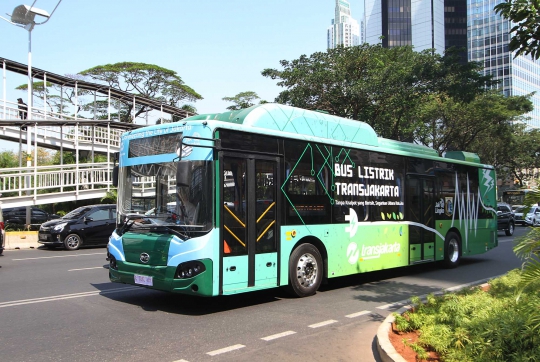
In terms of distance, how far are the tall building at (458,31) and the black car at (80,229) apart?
3694 inches

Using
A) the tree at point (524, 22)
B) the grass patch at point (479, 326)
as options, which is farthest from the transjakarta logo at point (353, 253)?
the tree at point (524, 22)

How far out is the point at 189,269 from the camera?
735cm

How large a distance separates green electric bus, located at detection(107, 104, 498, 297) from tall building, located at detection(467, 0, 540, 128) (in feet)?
→ 319

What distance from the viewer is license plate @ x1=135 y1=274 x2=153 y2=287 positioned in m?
7.69

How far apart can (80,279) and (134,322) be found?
4.64 metres

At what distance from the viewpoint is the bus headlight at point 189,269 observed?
24.0 feet

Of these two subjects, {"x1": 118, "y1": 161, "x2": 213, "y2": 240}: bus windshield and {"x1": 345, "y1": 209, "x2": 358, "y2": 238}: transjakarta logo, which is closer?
{"x1": 118, "y1": 161, "x2": 213, "y2": 240}: bus windshield

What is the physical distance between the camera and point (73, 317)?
24.1 feet

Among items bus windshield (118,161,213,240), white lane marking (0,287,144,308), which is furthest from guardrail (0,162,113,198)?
bus windshield (118,161,213,240)

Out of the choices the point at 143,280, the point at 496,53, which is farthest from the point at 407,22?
the point at 143,280

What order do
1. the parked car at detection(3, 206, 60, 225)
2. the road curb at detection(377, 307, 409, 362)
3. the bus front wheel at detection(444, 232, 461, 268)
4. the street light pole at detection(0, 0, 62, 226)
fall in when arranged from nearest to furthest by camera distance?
the road curb at detection(377, 307, 409, 362) < the bus front wheel at detection(444, 232, 461, 268) < the street light pole at detection(0, 0, 62, 226) < the parked car at detection(3, 206, 60, 225)

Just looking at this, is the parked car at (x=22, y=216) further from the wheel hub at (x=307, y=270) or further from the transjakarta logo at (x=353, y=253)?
the wheel hub at (x=307, y=270)

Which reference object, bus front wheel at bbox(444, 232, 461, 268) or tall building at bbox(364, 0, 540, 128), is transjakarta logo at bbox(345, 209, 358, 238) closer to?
bus front wheel at bbox(444, 232, 461, 268)

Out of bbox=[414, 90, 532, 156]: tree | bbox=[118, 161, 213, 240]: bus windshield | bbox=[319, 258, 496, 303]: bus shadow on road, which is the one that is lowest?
bbox=[319, 258, 496, 303]: bus shadow on road
